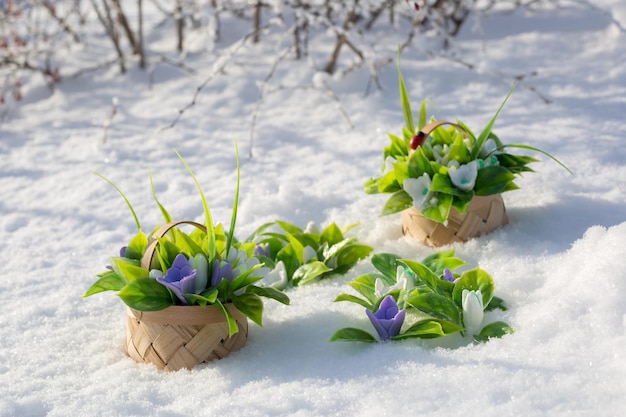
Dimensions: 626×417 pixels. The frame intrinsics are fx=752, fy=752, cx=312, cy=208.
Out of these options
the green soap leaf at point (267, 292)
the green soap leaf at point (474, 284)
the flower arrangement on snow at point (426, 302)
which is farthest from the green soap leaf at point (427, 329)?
the green soap leaf at point (267, 292)

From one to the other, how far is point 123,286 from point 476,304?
75cm

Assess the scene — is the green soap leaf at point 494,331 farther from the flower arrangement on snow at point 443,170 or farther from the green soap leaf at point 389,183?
the green soap leaf at point 389,183

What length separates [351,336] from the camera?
1551 millimetres

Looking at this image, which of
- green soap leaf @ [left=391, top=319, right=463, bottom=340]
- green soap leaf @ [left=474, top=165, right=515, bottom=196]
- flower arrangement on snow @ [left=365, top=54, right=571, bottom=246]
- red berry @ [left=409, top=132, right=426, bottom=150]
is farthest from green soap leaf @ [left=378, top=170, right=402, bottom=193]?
green soap leaf @ [left=391, top=319, right=463, bottom=340]

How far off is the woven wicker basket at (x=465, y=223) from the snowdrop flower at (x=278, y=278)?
409 mm

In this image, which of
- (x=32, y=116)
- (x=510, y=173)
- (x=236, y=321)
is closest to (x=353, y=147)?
(x=510, y=173)

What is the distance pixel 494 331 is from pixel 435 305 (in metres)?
0.14

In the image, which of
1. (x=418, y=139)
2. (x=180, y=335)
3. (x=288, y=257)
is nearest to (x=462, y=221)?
(x=418, y=139)

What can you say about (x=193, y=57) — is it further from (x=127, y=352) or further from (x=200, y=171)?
(x=127, y=352)

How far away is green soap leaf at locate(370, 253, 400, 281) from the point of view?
5.99ft

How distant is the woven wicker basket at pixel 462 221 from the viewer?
1.98 metres

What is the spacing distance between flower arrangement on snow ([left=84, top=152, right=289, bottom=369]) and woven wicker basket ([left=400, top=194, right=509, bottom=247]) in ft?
1.80

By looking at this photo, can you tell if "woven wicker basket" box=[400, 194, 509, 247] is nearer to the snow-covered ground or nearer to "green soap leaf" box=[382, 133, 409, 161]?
the snow-covered ground

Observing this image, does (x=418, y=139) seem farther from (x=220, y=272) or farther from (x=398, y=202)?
(x=220, y=272)
